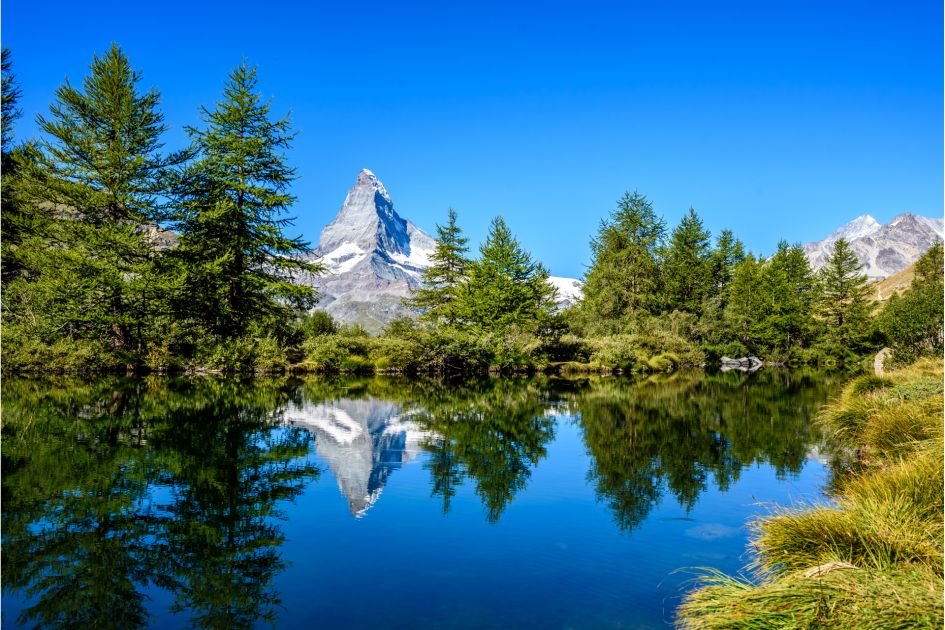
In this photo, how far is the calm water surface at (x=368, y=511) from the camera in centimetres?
524

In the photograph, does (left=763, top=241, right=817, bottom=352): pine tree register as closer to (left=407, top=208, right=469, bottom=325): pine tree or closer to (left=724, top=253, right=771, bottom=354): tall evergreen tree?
(left=724, top=253, right=771, bottom=354): tall evergreen tree

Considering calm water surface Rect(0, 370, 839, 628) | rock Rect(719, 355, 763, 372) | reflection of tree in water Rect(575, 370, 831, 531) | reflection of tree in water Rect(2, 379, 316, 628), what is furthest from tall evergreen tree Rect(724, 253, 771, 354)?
reflection of tree in water Rect(2, 379, 316, 628)

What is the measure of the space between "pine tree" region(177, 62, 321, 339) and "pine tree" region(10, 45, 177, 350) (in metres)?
1.84

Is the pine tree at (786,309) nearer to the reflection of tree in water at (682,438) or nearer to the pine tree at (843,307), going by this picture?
the pine tree at (843,307)

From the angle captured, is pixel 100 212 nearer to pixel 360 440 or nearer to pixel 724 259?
pixel 360 440

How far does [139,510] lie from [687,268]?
196ft

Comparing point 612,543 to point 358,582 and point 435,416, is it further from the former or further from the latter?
point 435,416

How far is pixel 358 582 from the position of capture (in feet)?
18.8

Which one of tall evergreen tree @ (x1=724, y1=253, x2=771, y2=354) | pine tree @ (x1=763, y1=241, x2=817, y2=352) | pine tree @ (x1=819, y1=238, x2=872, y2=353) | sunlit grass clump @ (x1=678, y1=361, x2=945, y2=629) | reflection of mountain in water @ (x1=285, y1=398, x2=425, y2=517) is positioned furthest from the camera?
pine tree @ (x1=819, y1=238, x2=872, y2=353)

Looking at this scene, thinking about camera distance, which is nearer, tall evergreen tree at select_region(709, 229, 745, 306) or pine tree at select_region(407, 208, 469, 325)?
pine tree at select_region(407, 208, 469, 325)

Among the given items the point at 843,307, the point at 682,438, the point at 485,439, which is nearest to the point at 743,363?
the point at 843,307

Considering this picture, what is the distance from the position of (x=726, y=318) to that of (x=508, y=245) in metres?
22.5

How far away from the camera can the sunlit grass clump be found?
346 centimetres

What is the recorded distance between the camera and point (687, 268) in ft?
197
